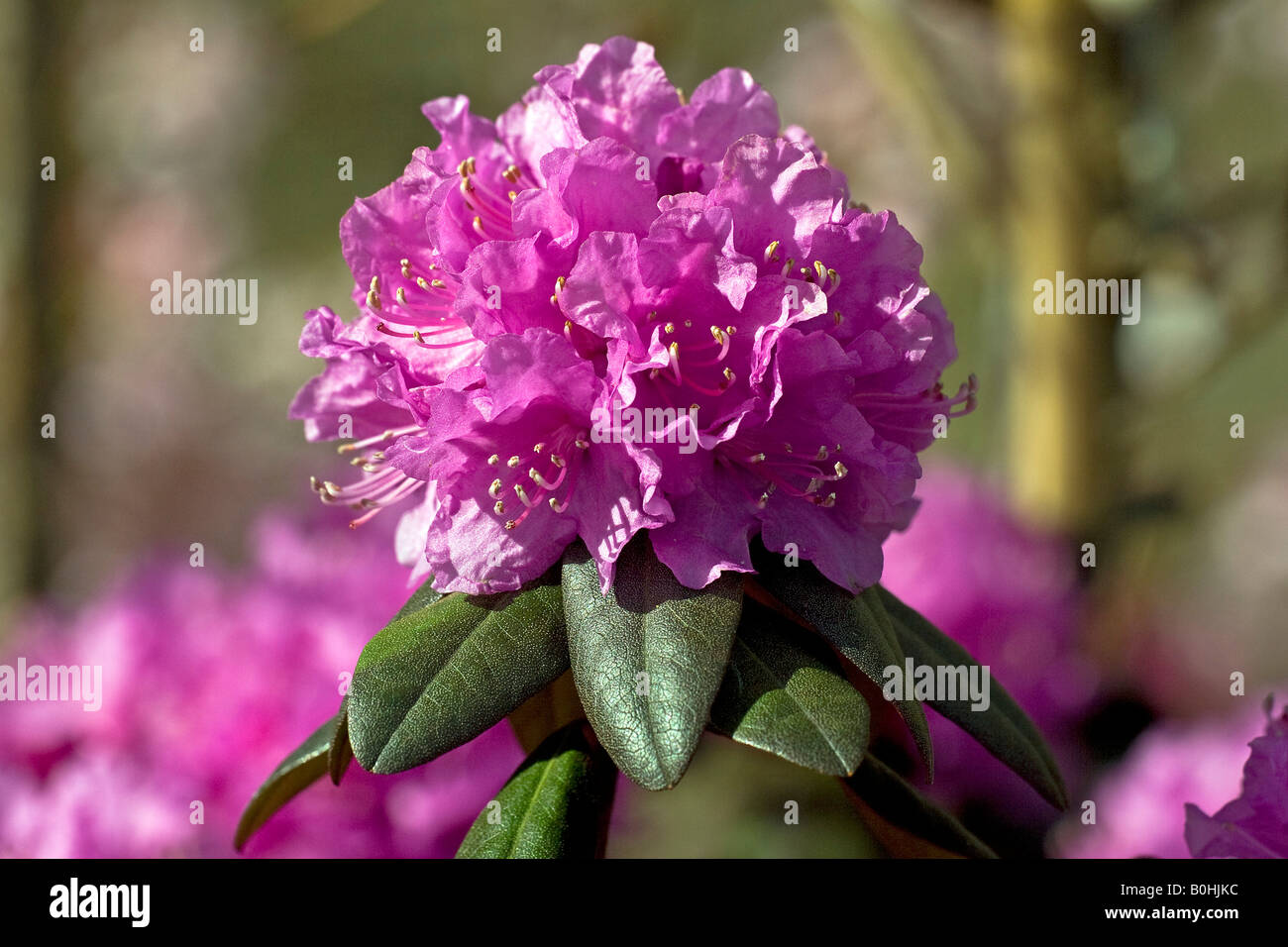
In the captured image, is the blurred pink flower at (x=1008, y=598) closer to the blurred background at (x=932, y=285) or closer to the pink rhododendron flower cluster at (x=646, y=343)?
the blurred background at (x=932, y=285)

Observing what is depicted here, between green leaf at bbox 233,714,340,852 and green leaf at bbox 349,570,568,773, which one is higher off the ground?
green leaf at bbox 349,570,568,773

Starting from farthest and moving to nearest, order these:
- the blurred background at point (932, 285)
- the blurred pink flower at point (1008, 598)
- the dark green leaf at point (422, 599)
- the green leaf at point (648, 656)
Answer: the blurred background at point (932, 285) < the blurred pink flower at point (1008, 598) < the dark green leaf at point (422, 599) < the green leaf at point (648, 656)

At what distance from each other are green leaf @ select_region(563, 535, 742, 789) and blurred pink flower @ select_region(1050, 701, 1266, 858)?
0.76m

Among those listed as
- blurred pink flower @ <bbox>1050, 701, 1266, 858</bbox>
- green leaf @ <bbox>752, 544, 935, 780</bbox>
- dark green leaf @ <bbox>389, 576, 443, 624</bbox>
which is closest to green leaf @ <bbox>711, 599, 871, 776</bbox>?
green leaf @ <bbox>752, 544, 935, 780</bbox>

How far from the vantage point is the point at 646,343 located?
0.68 meters

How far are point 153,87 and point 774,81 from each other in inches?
90.3

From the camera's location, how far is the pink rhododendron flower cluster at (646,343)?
2.15 ft

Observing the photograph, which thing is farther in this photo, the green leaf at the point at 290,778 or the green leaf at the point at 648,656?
the green leaf at the point at 290,778

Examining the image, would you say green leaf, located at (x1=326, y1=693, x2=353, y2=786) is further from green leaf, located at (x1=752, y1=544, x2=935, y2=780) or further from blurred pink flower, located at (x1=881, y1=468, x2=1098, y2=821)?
blurred pink flower, located at (x1=881, y1=468, x2=1098, y2=821)

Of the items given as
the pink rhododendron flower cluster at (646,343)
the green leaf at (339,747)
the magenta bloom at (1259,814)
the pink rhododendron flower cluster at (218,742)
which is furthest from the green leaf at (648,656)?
the pink rhododendron flower cluster at (218,742)

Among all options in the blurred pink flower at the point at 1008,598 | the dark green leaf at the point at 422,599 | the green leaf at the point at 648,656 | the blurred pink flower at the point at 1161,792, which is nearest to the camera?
the green leaf at the point at 648,656

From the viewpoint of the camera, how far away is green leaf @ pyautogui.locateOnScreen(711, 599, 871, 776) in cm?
61

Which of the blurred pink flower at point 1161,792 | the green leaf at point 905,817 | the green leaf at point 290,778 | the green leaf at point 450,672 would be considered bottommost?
the blurred pink flower at point 1161,792

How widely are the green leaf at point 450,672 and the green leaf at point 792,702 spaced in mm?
99
